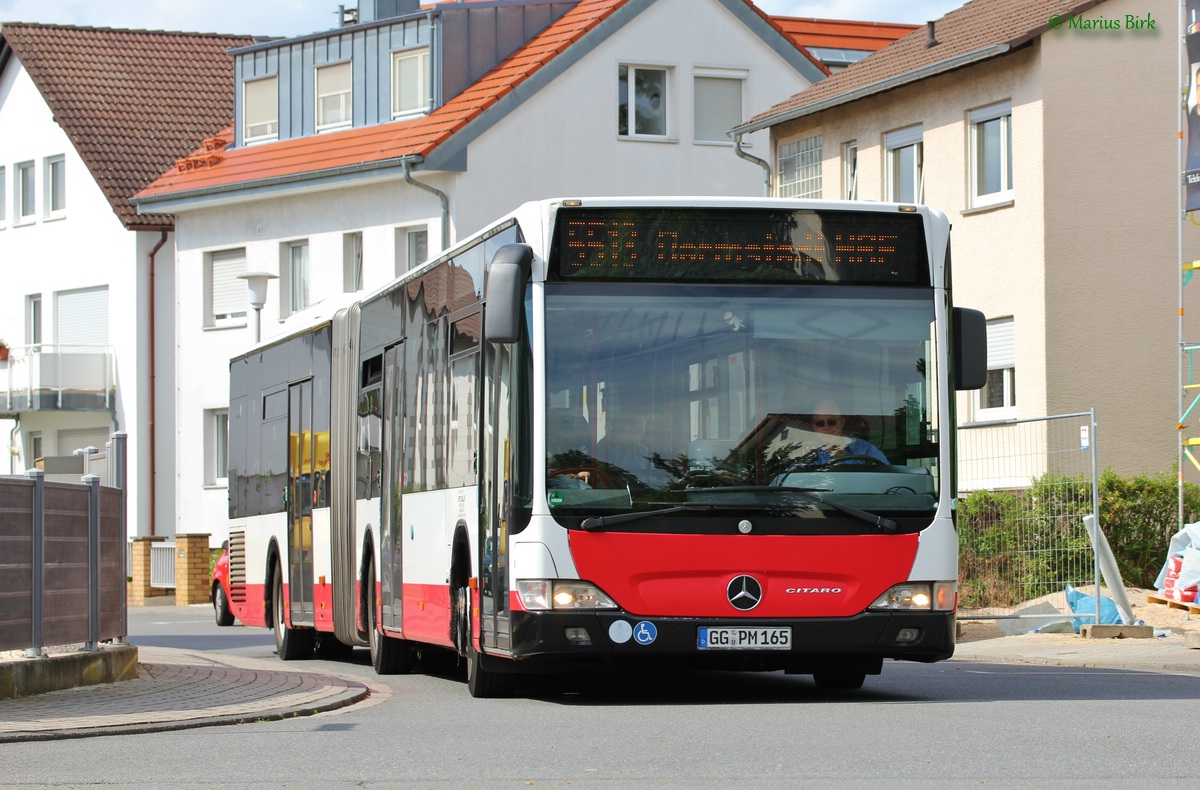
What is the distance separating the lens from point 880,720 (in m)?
12.0

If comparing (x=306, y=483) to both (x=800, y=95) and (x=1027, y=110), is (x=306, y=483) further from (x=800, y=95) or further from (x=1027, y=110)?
(x=800, y=95)

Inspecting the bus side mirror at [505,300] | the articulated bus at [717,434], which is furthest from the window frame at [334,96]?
the bus side mirror at [505,300]

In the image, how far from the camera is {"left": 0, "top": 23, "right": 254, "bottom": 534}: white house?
4956 cm

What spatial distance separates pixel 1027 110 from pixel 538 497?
59.3 ft

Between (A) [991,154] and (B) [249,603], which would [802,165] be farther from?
(B) [249,603]

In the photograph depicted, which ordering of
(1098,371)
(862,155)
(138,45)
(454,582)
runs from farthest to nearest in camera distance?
1. (138,45)
2. (862,155)
3. (1098,371)
4. (454,582)

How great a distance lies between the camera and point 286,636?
21.6m

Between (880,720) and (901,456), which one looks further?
(901,456)

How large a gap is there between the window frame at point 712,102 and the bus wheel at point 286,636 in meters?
22.1

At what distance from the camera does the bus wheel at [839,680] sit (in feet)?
48.3

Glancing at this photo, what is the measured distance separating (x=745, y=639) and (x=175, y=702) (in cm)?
367

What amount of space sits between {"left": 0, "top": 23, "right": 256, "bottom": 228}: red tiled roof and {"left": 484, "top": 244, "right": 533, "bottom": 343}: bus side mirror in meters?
37.1

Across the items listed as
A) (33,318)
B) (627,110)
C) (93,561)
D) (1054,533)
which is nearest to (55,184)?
(33,318)

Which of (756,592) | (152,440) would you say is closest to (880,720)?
(756,592)
